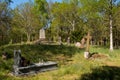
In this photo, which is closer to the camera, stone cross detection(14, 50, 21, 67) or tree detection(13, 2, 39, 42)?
stone cross detection(14, 50, 21, 67)

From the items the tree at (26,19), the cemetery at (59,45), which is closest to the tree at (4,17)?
the cemetery at (59,45)

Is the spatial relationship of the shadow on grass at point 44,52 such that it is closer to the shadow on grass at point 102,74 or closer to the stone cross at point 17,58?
the stone cross at point 17,58

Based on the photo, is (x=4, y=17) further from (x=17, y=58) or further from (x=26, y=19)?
(x=17, y=58)

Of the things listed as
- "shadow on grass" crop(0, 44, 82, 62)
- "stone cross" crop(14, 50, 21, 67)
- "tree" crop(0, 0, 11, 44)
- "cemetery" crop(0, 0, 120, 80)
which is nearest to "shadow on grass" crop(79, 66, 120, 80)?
"cemetery" crop(0, 0, 120, 80)

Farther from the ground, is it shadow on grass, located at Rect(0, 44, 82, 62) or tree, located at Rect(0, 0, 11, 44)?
tree, located at Rect(0, 0, 11, 44)

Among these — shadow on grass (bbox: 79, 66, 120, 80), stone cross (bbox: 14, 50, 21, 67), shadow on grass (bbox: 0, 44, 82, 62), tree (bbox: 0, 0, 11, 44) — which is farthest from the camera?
tree (bbox: 0, 0, 11, 44)

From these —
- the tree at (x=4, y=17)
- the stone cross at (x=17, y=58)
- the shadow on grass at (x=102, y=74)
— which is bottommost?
the shadow on grass at (x=102, y=74)

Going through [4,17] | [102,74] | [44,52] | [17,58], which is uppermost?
[4,17]

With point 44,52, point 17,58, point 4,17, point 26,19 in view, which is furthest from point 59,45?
point 26,19

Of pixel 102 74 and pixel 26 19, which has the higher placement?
pixel 26 19

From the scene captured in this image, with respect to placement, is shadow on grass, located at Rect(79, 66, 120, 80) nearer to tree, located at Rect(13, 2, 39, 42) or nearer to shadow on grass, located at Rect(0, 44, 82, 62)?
shadow on grass, located at Rect(0, 44, 82, 62)

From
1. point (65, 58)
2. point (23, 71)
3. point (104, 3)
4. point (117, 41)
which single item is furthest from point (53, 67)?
point (117, 41)

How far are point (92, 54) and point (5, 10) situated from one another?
95.7 feet

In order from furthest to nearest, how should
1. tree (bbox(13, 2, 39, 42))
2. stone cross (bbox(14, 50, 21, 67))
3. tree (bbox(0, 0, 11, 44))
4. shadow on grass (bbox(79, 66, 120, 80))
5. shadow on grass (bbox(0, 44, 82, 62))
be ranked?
1. tree (bbox(13, 2, 39, 42))
2. tree (bbox(0, 0, 11, 44))
3. shadow on grass (bbox(0, 44, 82, 62))
4. stone cross (bbox(14, 50, 21, 67))
5. shadow on grass (bbox(79, 66, 120, 80))
